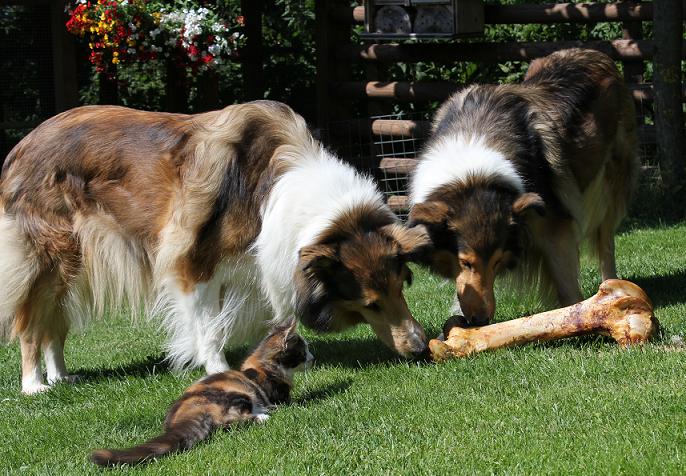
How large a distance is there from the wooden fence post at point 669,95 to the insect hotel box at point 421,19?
6.32ft

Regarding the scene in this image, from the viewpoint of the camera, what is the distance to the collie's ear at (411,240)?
6410 mm

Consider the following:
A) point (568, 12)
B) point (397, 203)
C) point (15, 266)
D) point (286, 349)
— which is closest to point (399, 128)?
point (397, 203)

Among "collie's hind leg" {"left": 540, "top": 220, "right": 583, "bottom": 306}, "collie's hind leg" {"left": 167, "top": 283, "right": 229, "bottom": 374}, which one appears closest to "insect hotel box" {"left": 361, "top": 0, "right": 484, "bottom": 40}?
"collie's hind leg" {"left": 540, "top": 220, "right": 583, "bottom": 306}

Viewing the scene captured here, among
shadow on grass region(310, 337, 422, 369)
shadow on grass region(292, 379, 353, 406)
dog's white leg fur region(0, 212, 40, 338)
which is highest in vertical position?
dog's white leg fur region(0, 212, 40, 338)

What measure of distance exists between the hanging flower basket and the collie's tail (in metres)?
6.53

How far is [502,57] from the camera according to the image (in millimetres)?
12430

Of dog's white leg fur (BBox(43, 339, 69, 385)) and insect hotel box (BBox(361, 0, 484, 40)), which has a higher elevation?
insect hotel box (BBox(361, 0, 484, 40))

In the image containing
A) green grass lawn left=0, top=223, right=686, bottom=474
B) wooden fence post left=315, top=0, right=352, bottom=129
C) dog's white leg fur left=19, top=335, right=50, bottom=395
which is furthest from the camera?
wooden fence post left=315, top=0, right=352, bottom=129

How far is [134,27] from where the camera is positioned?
1110 cm

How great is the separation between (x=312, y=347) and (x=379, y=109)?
644 cm

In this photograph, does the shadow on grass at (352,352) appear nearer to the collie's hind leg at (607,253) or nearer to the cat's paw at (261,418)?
the cat's paw at (261,418)

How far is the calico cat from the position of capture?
205 inches

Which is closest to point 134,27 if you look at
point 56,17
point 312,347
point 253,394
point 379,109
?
point 56,17

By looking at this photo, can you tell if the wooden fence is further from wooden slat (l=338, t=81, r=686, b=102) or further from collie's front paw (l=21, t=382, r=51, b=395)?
collie's front paw (l=21, t=382, r=51, b=395)
